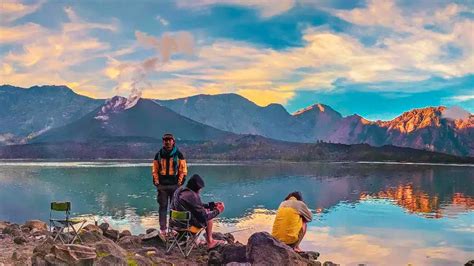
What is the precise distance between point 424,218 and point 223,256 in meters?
34.2

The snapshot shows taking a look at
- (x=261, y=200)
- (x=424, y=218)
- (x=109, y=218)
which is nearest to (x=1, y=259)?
(x=109, y=218)

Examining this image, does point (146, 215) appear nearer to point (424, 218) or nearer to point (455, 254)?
point (455, 254)

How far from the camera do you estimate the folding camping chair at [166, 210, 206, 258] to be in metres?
11.7

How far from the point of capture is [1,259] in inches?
422

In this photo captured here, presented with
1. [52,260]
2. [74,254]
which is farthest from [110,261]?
[52,260]

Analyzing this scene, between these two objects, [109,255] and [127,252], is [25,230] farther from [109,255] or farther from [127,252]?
[109,255]

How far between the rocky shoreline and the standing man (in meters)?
1.28

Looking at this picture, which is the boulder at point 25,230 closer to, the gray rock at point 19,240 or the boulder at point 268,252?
the gray rock at point 19,240

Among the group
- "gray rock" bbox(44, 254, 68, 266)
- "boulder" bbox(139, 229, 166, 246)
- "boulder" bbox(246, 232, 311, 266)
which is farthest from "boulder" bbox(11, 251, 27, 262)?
"boulder" bbox(246, 232, 311, 266)

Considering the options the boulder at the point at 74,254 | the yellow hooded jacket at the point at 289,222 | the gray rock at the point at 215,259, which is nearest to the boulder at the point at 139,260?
the boulder at the point at 74,254

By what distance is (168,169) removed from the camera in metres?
13.6

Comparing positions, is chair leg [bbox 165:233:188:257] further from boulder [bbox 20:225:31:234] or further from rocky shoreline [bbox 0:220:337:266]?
boulder [bbox 20:225:31:234]

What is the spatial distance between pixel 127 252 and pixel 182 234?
4.56 feet

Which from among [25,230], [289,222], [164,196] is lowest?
[25,230]
